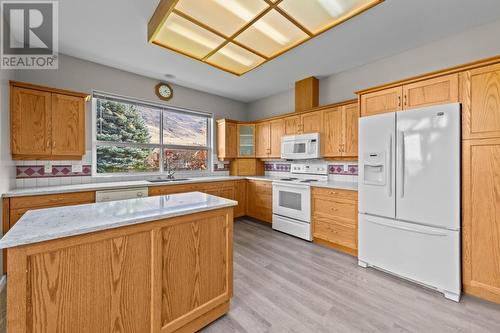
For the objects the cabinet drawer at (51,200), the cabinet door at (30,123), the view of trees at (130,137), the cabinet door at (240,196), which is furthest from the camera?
the cabinet door at (240,196)

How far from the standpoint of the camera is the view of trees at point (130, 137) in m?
3.33

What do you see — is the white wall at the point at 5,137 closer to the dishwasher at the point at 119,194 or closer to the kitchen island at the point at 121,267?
the dishwasher at the point at 119,194

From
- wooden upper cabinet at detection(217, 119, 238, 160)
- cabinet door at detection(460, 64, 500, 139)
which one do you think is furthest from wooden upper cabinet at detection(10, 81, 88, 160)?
cabinet door at detection(460, 64, 500, 139)

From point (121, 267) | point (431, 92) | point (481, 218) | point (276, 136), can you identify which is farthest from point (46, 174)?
point (481, 218)

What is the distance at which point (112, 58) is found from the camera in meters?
3.01

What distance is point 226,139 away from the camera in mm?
4488

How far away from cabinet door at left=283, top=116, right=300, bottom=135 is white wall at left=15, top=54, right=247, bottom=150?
185 centimetres

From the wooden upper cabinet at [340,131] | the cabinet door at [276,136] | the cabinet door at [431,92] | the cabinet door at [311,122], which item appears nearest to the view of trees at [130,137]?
the cabinet door at [276,136]

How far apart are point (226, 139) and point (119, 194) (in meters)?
2.31

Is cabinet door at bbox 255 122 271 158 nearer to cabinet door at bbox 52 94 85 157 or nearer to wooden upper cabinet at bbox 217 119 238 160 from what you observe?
wooden upper cabinet at bbox 217 119 238 160

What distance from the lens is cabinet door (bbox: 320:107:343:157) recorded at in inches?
128

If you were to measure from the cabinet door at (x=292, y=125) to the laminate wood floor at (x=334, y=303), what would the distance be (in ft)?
7.47

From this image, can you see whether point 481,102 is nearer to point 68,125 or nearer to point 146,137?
point 146,137

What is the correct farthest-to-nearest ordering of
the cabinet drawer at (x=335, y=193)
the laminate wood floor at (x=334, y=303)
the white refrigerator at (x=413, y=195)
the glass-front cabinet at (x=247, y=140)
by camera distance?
the glass-front cabinet at (x=247, y=140) < the cabinet drawer at (x=335, y=193) < the white refrigerator at (x=413, y=195) < the laminate wood floor at (x=334, y=303)
